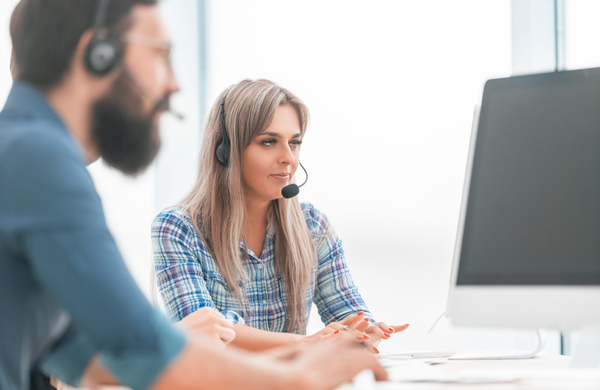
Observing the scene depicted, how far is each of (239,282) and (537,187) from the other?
0.93 m

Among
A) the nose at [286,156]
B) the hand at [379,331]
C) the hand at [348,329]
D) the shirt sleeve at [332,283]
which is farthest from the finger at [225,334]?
the nose at [286,156]

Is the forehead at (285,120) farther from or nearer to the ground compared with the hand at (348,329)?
farther from the ground

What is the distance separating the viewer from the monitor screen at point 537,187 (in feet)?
2.38

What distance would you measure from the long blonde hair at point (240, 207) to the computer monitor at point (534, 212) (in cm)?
81

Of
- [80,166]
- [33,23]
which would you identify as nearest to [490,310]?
[80,166]

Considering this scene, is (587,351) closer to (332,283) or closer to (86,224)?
(86,224)

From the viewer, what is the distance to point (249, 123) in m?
1.59

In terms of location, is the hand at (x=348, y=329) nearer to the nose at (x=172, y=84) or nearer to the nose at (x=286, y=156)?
the nose at (x=286, y=156)

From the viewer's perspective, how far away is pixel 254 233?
1.61 meters

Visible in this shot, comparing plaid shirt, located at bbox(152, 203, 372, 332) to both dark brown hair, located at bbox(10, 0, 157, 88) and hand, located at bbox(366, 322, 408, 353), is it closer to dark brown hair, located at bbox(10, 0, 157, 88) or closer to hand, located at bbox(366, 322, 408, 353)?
hand, located at bbox(366, 322, 408, 353)

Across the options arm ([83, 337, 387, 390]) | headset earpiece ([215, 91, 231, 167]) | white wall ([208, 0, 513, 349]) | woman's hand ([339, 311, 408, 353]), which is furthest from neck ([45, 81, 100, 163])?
white wall ([208, 0, 513, 349])

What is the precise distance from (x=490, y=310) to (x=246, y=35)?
226 centimetres

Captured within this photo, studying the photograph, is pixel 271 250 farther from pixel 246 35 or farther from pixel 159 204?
pixel 246 35

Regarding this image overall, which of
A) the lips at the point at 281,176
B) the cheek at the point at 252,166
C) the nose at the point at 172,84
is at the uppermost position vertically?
the nose at the point at 172,84
